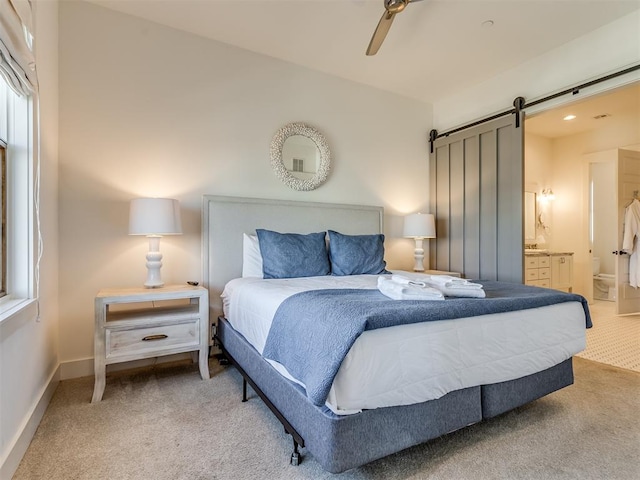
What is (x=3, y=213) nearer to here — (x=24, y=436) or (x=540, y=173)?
(x=24, y=436)

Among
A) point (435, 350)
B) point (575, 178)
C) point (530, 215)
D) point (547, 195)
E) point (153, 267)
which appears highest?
point (575, 178)

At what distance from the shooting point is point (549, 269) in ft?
16.3

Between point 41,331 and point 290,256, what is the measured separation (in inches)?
68.5

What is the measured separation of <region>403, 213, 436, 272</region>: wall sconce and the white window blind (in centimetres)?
347

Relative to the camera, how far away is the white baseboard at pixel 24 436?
4.68 ft

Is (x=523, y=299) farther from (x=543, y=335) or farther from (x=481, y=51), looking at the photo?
(x=481, y=51)

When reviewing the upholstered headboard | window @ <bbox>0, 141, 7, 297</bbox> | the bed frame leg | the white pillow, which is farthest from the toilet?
window @ <bbox>0, 141, 7, 297</bbox>

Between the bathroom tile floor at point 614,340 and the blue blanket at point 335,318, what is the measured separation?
1583mm

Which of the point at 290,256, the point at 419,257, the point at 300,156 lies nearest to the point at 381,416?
the point at 290,256

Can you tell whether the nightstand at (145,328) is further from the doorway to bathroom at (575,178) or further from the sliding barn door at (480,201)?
the doorway to bathroom at (575,178)

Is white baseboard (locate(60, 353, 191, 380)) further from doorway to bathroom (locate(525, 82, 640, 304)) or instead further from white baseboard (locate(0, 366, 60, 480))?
doorway to bathroom (locate(525, 82, 640, 304))

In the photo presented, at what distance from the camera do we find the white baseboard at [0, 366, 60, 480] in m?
1.43

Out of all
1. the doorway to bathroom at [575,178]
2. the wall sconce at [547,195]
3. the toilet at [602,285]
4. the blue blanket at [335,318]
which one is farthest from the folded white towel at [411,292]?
the toilet at [602,285]

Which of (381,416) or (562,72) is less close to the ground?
(562,72)
